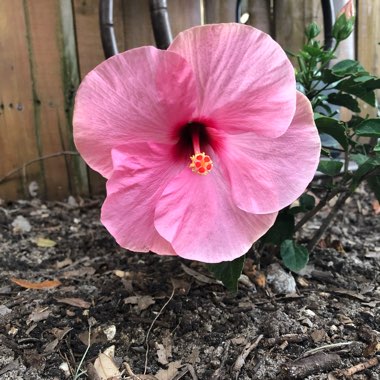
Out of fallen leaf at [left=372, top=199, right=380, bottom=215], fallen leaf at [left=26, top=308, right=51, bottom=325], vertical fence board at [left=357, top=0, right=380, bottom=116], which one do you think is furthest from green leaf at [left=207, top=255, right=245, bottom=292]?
vertical fence board at [left=357, top=0, right=380, bottom=116]

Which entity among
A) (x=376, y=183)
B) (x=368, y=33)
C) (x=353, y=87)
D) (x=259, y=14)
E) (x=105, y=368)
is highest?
(x=259, y=14)

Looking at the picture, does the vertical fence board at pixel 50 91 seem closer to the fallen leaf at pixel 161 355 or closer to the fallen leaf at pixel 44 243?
the fallen leaf at pixel 44 243

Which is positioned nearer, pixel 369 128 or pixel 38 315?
pixel 369 128

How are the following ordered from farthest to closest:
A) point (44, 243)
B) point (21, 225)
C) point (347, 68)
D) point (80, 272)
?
1. point (21, 225)
2. point (44, 243)
3. point (80, 272)
4. point (347, 68)

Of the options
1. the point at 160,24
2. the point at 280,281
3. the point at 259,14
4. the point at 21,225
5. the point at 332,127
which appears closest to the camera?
the point at 332,127

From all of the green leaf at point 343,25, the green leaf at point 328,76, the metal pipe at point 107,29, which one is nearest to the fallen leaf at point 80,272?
the metal pipe at point 107,29

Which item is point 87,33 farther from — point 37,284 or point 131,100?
point 131,100

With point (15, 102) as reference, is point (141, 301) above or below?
below

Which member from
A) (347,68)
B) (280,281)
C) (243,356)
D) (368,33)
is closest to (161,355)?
(243,356)
